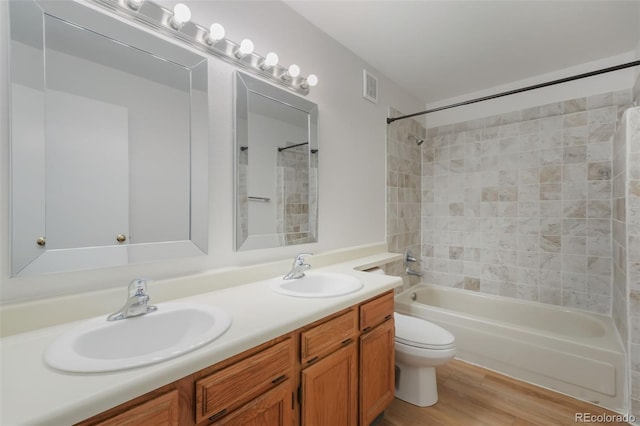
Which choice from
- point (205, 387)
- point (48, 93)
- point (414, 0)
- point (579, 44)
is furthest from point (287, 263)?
point (579, 44)

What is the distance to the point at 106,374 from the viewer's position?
0.65 metres

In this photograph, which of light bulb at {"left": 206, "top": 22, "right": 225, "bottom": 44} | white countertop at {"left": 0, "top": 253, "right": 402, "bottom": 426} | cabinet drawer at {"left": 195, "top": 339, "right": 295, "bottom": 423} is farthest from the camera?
light bulb at {"left": 206, "top": 22, "right": 225, "bottom": 44}

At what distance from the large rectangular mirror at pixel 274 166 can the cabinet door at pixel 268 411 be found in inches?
28.4

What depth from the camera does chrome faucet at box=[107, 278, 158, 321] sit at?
966 mm

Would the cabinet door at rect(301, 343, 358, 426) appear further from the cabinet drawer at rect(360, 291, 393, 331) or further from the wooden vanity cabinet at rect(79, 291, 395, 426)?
the cabinet drawer at rect(360, 291, 393, 331)

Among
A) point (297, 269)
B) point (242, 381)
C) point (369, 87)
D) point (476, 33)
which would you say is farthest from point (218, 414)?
point (476, 33)

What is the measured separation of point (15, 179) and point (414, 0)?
210 cm

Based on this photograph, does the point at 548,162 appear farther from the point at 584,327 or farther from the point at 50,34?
the point at 50,34

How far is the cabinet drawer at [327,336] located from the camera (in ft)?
3.59

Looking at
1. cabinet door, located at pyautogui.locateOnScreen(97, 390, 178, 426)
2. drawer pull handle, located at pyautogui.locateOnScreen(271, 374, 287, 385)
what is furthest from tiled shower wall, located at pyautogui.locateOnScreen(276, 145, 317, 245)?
cabinet door, located at pyautogui.locateOnScreen(97, 390, 178, 426)

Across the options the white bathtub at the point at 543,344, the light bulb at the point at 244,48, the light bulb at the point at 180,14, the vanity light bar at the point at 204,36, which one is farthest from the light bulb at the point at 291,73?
the white bathtub at the point at 543,344

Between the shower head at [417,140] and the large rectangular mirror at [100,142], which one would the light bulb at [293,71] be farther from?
the shower head at [417,140]

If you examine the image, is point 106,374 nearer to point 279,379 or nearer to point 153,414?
point 153,414

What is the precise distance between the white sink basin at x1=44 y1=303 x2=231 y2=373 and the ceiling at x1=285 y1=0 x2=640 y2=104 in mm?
1833
